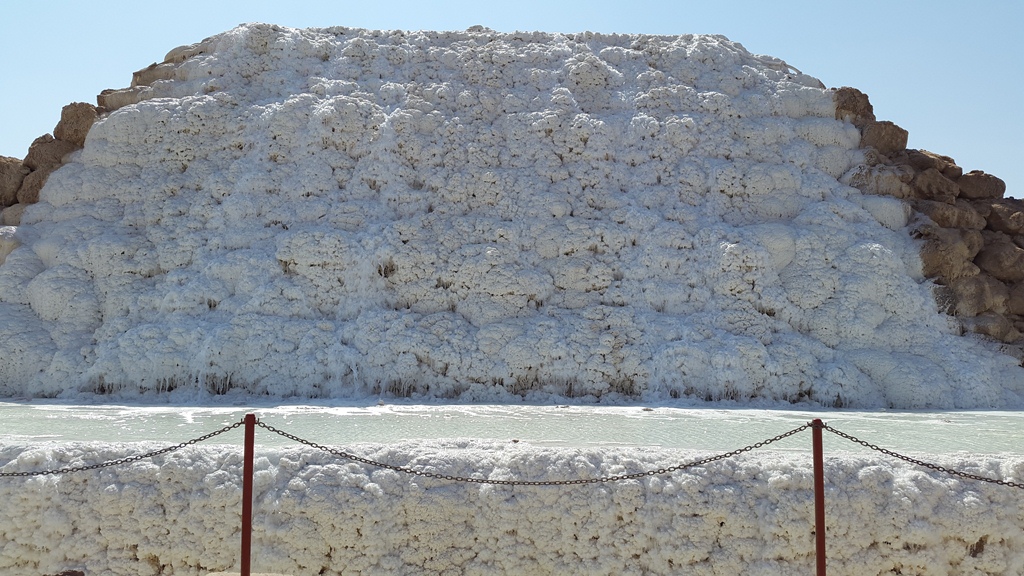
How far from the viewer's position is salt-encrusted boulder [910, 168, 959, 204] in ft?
35.9

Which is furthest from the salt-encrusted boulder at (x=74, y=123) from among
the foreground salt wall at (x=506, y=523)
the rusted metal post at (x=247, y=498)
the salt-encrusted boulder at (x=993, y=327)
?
the salt-encrusted boulder at (x=993, y=327)

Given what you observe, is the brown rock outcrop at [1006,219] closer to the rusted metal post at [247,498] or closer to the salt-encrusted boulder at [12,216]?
the rusted metal post at [247,498]

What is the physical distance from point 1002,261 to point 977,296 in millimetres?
809

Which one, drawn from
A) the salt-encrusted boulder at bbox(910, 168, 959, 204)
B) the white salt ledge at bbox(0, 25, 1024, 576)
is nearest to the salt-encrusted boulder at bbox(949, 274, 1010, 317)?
the white salt ledge at bbox(0, 25, 1024, 576)

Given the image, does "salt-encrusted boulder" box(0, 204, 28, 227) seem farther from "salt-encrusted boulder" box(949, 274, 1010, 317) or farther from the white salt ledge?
"salt-encrusted boulder" box(949, 274, 1010, 317)

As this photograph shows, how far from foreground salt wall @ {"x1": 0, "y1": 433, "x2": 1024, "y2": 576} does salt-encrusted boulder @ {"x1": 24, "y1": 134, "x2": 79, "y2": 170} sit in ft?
26.5

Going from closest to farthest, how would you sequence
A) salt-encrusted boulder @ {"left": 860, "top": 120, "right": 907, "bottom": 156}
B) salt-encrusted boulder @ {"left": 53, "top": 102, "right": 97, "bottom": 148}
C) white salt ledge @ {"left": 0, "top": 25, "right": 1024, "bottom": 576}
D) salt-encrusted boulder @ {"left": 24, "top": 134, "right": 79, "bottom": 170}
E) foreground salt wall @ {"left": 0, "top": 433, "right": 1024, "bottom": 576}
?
foreground salt wall @ {"left": 0, "top": 433, "right": 1024, "bottom": 576}
white salt ledge @ {"left": 0, "top": 25, "right": 1024, "bottom": 576}
salt-encrusted boulder @ {"left": 24, "top": 134, "right": 79, "bottom": 170}
salt-encrusted boulder @ {"left": 53, "top": 102, "right": 97, "bottom": 148}
salt-encrusted boulder @ {"left": 860, "top": 120, "right": 907, "bottom": 156}

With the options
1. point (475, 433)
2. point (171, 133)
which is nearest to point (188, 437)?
point (475, 433)

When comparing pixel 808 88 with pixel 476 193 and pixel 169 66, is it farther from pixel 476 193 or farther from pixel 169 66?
pixel 169 66

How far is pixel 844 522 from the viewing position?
4.49m

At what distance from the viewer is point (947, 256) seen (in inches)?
400

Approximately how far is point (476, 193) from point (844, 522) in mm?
7250

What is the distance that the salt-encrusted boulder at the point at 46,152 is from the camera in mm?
11188

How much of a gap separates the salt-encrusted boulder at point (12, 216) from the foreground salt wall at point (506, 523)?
24.8 ft
